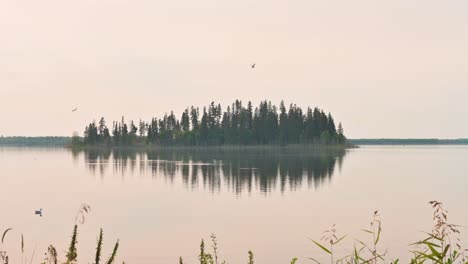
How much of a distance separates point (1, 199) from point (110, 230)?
68.8 feet

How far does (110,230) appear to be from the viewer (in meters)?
32.9

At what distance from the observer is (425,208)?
141 feet

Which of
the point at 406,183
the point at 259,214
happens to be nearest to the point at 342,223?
the point at 259,214

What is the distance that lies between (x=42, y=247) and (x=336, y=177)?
54466 mm

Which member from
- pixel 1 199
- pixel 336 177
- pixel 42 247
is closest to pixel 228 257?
pixel 42 247

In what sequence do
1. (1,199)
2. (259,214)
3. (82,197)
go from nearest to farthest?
(259,214) → (1,199) → (82,197)

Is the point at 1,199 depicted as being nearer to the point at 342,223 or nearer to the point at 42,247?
the point at 42,247

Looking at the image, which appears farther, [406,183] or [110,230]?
[406,183]

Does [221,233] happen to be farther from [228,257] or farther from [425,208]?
[425,208]

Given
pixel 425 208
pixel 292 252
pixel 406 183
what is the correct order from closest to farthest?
pixel 292 252
pixel 425 208
pixel 406 183

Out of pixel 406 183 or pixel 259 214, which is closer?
pixel 259 214

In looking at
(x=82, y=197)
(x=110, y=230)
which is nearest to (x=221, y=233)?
(x=110, y=230)

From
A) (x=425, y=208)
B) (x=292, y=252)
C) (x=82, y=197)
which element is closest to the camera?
(x=292, y=252)

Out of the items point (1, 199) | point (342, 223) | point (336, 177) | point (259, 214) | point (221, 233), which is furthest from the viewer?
point (336, 177)
